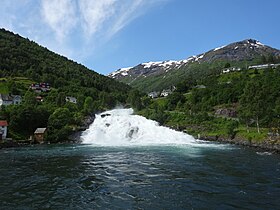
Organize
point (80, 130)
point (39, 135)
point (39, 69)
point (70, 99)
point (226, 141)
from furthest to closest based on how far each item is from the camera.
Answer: point (39, 69) → point (70, 99) → point (80, 130) → point (39, 135) → point (226, 141)

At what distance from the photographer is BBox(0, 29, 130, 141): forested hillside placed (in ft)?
219

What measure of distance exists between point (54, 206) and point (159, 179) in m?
9.79

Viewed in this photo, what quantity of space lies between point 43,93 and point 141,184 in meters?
103

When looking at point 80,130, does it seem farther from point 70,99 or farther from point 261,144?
point 70,99

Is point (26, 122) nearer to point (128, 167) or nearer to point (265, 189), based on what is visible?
point (128, 167)

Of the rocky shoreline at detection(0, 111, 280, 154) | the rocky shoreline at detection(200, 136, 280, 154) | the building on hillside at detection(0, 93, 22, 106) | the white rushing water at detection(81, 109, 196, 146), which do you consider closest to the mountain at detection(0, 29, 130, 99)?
the building on hillside at detection(0, 93, 22, 106)

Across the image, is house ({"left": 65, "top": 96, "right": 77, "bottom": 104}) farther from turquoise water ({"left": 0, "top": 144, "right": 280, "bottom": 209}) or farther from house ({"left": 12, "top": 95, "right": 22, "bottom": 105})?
turquoise water ({"left": 0, "top": 144, "right": 280, "bottom": 209})

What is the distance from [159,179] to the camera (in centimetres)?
2380

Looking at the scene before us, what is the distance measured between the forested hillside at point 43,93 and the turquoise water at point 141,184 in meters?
35.1

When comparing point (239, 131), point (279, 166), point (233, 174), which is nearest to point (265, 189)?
point (233, 174)

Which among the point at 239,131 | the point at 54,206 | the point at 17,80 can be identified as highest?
the point at 17,80

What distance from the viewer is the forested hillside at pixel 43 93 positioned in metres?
66.8

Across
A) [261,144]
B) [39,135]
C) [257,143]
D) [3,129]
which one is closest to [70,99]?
[39,135]

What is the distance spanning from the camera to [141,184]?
22188 mm
